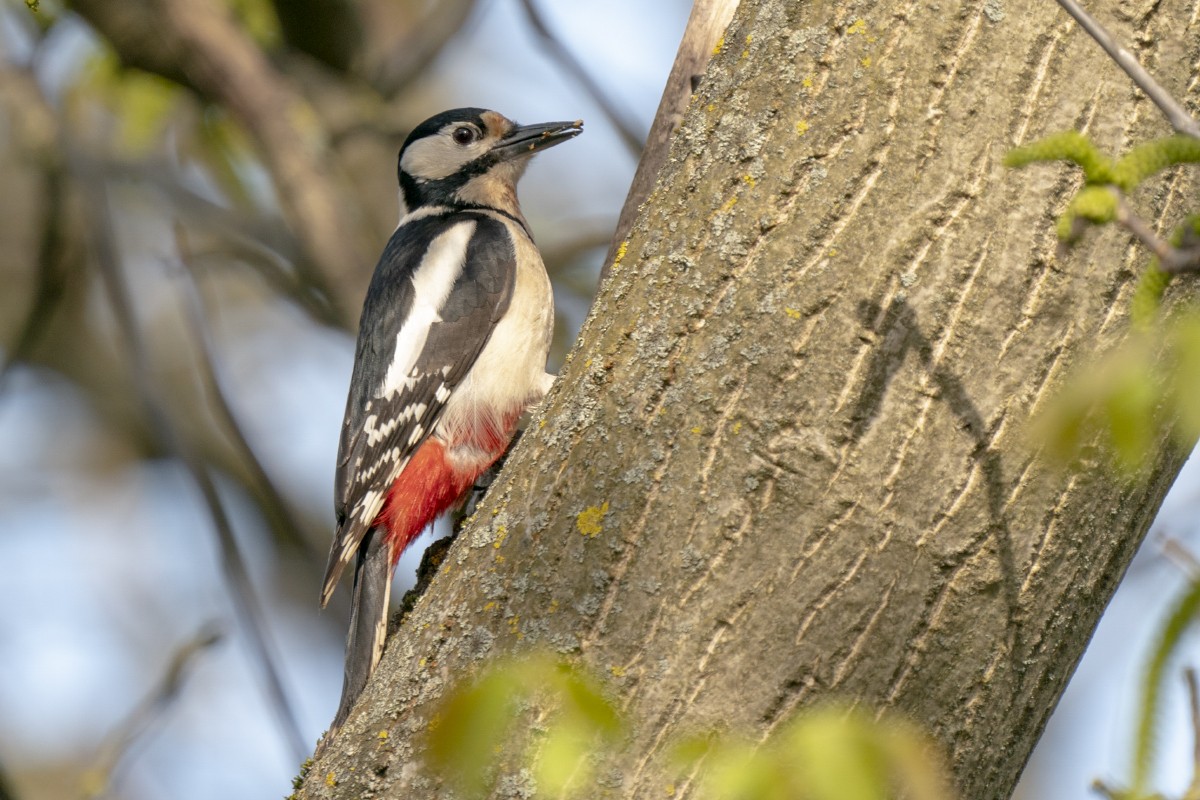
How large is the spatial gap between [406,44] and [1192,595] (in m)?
5.52

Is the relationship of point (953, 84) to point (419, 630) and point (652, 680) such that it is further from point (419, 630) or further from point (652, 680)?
point (419, 630)

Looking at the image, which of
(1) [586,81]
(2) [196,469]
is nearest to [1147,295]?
(2) [196,469]

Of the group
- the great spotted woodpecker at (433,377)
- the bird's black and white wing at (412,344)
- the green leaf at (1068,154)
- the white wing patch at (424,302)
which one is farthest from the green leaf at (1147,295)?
the white wing patch at (424,302)

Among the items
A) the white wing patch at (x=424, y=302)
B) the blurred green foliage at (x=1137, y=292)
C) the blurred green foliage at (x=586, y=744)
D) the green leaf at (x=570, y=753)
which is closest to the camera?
the blurred green foliage at (x=1137, y=292)

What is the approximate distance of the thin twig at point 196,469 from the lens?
3.36 m

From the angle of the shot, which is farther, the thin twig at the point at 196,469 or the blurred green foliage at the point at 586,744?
the thin twig at the point at 196,469

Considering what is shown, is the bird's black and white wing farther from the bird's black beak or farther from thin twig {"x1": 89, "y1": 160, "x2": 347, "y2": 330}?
thin twig {"x1": 89, "y1": 160, "x2": 347, "y2": 330}

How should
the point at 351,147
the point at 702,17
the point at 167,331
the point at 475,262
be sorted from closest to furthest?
A: the point at 702,17
the point at 475,262
the point at 351,147
the point at 167,331

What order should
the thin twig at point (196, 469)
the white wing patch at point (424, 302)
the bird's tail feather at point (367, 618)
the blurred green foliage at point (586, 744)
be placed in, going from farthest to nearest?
the white wing patch at point (424, 302) → the thin twig at point (196, 469) → the bird's tail feather at point (367, 618) → the blurred green foliage at point (586, 744)

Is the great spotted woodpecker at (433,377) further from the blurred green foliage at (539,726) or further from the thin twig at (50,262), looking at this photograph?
the thin twig at (50,262)

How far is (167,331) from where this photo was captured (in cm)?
786

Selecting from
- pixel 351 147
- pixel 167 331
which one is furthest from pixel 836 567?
pixel 167 331

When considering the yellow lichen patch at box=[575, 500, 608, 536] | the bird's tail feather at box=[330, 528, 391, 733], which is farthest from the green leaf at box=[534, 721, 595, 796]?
the bird's tail feather at box=[330, 528, 391, 733]

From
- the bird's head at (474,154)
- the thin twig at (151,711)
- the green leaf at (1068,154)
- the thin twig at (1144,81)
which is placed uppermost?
the thin twig at (1144,81)
